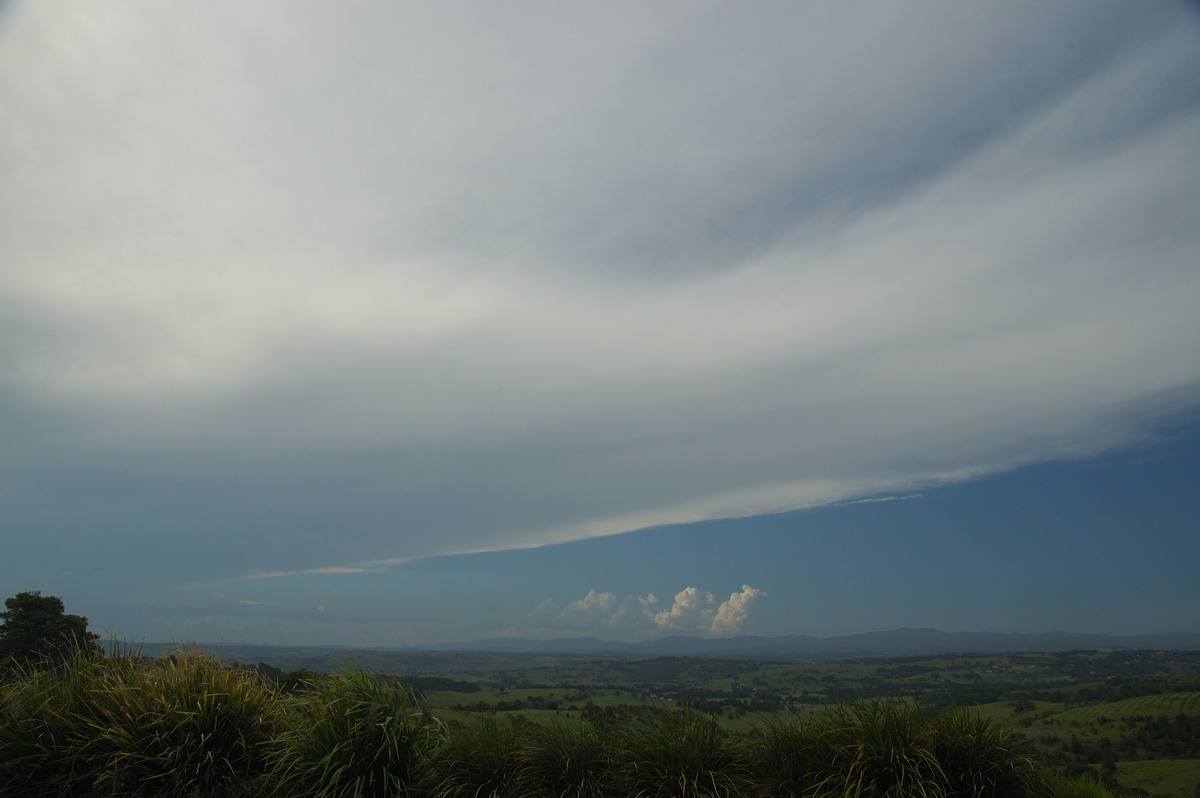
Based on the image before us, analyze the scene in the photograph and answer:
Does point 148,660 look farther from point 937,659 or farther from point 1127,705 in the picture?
point 937,659

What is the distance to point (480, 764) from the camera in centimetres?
927

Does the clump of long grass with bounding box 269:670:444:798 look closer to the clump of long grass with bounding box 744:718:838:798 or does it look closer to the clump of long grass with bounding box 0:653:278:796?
the clump of long grass with bounding box 0:653:278:796

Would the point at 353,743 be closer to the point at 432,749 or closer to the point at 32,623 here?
the point at 432,749

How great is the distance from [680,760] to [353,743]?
4287 mm

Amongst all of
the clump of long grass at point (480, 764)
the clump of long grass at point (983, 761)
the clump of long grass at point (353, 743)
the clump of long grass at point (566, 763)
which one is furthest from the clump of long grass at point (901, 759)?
the clump of long grass at point (353, 743)

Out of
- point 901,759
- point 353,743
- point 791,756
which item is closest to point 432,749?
point 353,743

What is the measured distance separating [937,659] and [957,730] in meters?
116

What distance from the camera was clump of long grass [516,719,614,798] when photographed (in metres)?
8.93

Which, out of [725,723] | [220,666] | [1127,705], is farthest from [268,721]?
[1127,705]

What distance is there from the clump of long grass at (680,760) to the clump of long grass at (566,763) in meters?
0.28

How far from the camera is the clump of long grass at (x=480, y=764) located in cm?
894

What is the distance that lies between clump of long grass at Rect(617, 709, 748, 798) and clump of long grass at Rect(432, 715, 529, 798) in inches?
59.0

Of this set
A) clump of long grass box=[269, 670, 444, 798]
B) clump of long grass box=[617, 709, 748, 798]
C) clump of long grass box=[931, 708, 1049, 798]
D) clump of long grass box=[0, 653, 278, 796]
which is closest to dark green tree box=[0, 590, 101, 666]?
clump of long grass box=[0, 653, 278, 796]

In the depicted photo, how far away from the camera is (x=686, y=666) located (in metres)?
118
